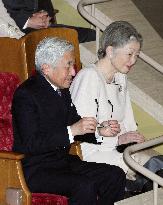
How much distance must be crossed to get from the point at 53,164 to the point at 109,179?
0.35m

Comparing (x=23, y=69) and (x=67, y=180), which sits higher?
(x=23, y=69)

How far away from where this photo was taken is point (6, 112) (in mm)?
4371

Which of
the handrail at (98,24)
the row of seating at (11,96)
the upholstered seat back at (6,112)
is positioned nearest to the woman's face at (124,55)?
the row of seating at (11,96)

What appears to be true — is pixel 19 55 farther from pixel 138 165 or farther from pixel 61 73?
pixel 138 165

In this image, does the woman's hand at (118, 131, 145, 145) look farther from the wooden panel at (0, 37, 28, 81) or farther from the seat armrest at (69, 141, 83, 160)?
the wooden panel at (0, 37, 28, 81)

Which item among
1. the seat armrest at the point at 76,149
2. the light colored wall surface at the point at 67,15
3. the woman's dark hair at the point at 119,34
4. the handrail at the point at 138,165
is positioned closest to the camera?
the handrail at the point at 138,165

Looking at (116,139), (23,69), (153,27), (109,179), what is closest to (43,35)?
(23,69)

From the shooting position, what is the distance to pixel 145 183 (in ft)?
15.1

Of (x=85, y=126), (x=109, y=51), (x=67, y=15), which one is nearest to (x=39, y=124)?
(x=85, y=126)

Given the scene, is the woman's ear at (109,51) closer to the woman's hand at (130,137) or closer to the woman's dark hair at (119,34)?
the woman's dark hair at (119,34)

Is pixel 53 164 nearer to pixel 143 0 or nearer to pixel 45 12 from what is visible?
pixel 45 12

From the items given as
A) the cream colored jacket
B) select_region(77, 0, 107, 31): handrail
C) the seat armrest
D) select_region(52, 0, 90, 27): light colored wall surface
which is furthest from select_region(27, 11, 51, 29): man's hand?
the seat armrest

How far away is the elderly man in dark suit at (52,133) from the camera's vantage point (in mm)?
3955

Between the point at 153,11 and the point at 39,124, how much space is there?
2788 millimetres
